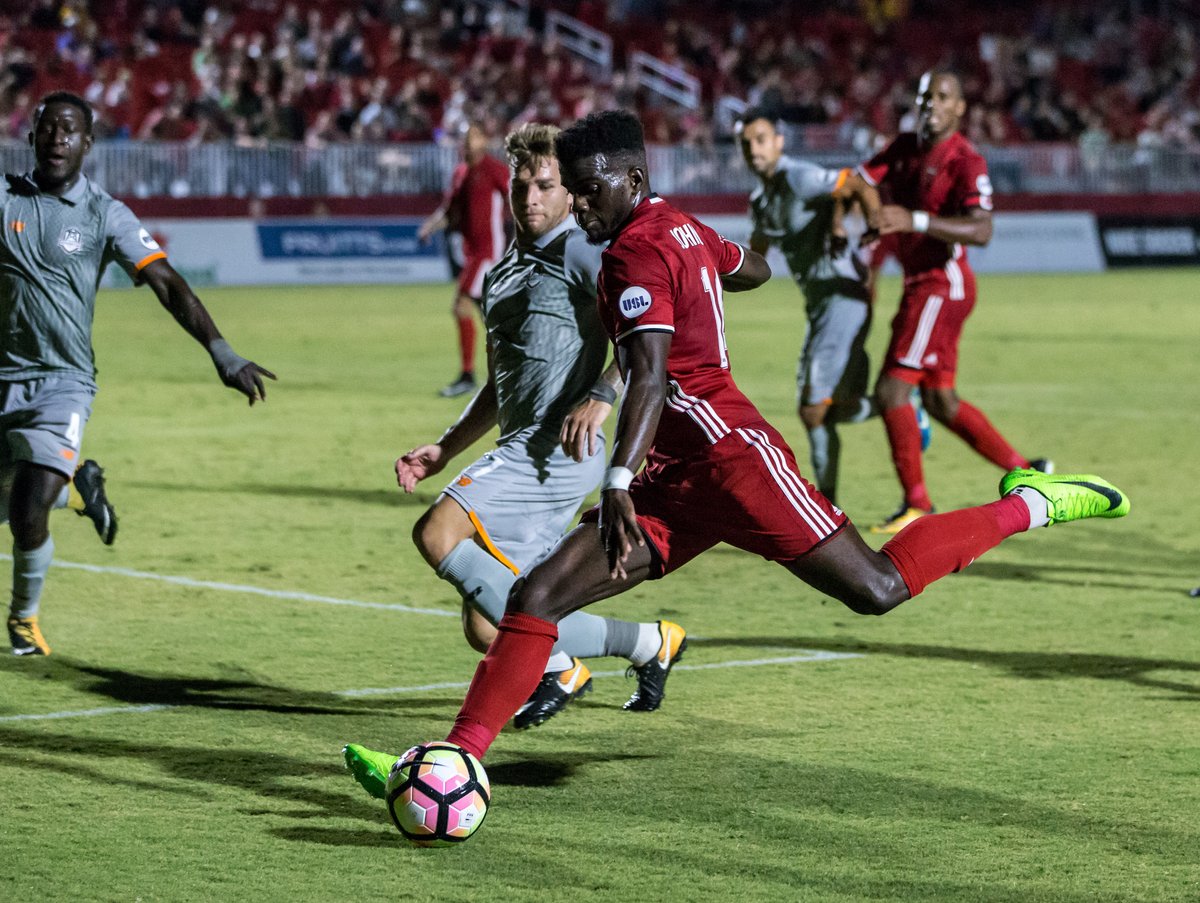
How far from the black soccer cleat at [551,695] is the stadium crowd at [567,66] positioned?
2330 cm

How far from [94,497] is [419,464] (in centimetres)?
265

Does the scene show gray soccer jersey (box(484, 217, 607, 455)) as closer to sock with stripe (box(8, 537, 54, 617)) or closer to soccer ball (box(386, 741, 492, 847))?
soccer ball (box(386, 741, 492, 847))

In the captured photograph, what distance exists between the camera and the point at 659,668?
249 inches

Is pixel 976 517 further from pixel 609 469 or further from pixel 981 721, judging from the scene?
pixel 609 469

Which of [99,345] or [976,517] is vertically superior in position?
[976,517]

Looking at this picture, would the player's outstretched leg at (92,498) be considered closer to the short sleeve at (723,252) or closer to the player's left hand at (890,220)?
the short sleeve at (723,252)

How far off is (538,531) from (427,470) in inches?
16.3

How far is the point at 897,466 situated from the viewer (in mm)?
10539

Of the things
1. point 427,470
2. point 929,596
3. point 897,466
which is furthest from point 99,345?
point 427,470

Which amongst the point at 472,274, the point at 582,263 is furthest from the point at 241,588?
the point at 472,274

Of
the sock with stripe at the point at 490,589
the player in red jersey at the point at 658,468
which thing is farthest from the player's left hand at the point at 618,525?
the sock with stripe at the point at 490,589

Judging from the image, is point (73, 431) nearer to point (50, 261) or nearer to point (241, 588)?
point (50, 261)

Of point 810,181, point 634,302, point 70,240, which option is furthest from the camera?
point 810,181

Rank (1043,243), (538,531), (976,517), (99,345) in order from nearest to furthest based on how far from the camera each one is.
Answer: (976,517) → (538,531) → (99,345) → (1043,243)
